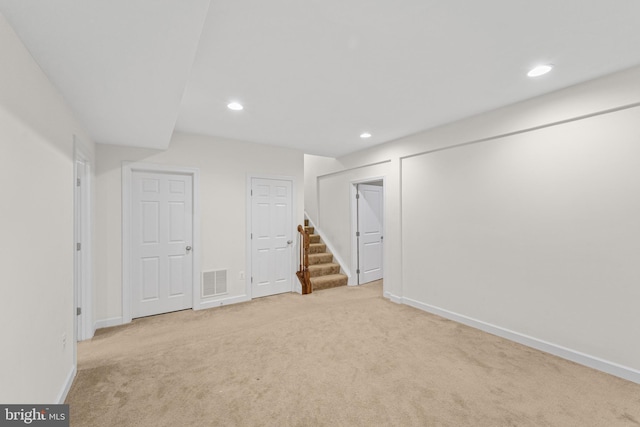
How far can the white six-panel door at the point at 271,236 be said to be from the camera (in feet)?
14.4

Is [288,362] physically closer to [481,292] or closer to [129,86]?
[481,292]

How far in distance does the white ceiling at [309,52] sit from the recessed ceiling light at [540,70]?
0.05 m

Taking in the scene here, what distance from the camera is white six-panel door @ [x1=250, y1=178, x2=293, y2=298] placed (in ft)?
14.4

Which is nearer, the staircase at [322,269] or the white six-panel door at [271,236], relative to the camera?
the white six-panel door at [271,236]

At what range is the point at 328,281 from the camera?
487 centimetres

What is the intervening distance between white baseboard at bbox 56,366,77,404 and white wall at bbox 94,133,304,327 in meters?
1.24

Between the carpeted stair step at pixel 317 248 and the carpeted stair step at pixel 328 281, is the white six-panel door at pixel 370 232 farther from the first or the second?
the carpeted stair step at pixel 317 248

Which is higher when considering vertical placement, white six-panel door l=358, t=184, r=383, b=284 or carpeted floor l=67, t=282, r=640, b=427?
white six-panel door l=358, t=184, r=383, b=284

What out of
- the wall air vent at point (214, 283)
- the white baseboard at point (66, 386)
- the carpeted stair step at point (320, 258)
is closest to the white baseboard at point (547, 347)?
the carpeted stair step at point (320, 258)

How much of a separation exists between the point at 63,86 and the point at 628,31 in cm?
375

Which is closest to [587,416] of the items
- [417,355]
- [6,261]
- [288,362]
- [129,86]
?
[417,355]

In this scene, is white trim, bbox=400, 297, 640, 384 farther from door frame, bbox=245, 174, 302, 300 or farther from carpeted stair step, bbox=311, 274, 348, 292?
door frame, bbox=245, 174, 302, 300

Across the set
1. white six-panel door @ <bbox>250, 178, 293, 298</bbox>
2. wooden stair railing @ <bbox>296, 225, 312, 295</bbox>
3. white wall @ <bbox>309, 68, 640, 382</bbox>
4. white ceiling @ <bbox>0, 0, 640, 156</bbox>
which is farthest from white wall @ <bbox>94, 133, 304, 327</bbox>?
white wall @ <bbox>309, 68, 640, 382</bbox>

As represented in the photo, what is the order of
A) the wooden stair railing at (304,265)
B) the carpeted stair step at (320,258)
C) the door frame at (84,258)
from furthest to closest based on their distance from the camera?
the carpeted stair step at (320,258) < the wooden stair railing at (304,265) < the door frame at (84,258)
